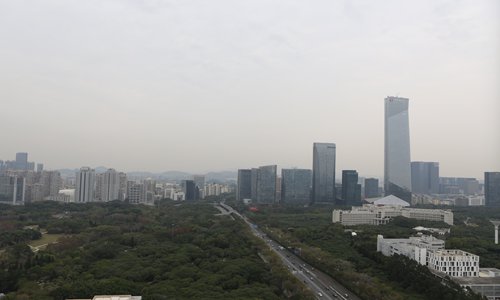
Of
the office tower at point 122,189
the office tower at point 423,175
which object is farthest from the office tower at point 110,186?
the office tower at point 423,175

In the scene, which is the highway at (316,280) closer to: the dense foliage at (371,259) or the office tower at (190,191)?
the dense foliage at (371,259)

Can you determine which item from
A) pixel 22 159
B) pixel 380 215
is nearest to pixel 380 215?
pixel 380 215

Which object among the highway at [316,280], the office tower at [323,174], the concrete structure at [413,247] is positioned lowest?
the highway at [316,280]

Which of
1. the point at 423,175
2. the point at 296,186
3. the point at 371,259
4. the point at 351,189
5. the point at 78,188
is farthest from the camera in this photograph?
the point at 423,175

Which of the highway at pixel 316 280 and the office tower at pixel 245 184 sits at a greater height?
the office tower at pixel 245 184

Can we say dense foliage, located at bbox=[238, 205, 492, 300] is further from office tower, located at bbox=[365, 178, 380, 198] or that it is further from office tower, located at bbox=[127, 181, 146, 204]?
office tower, located at bbox=[365, 178, 380, 198]

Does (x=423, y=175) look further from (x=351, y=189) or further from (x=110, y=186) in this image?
(x=110, y=186)

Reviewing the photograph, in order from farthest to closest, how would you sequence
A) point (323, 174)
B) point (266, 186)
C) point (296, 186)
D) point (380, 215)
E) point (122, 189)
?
point (296, 186) < point (266, 186) < point (323, 174) < point (122, 189) < point (380, 215)

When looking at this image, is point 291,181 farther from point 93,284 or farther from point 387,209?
point 93,284
